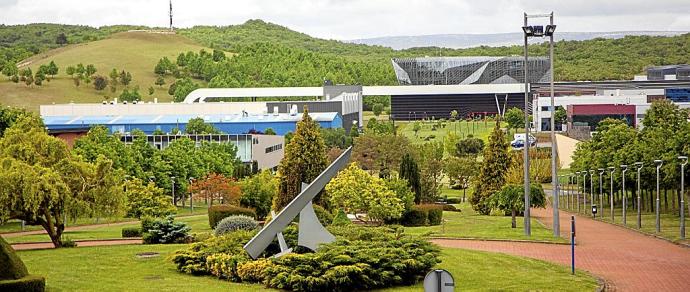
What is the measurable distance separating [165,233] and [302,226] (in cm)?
1072

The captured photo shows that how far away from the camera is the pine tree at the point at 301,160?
54.1 meters

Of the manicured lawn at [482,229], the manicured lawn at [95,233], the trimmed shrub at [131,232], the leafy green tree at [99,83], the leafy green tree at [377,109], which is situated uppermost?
the leafy green tree at [99,83]

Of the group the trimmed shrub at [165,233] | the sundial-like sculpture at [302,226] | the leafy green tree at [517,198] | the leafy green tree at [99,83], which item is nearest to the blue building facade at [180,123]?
the leafy green tree at [99,83]

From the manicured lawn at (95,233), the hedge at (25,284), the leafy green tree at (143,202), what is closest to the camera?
the hedge at (25,284)

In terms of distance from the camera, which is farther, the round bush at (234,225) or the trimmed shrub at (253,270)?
the round bush at (234,225)

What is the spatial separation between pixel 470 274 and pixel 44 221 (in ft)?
50.0

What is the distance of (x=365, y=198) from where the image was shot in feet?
182

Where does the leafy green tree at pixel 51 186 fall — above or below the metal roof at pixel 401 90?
below

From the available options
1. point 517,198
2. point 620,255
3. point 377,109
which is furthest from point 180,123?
point 620,255

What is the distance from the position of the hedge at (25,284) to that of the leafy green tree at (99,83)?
15972 centimetres

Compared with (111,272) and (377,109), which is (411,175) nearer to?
(111,272)

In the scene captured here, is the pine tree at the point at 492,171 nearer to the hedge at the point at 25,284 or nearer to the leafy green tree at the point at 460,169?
the leafy green tree at the point at 460,169

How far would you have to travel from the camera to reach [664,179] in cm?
5631

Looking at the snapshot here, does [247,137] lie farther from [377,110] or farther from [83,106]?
[377,110]
